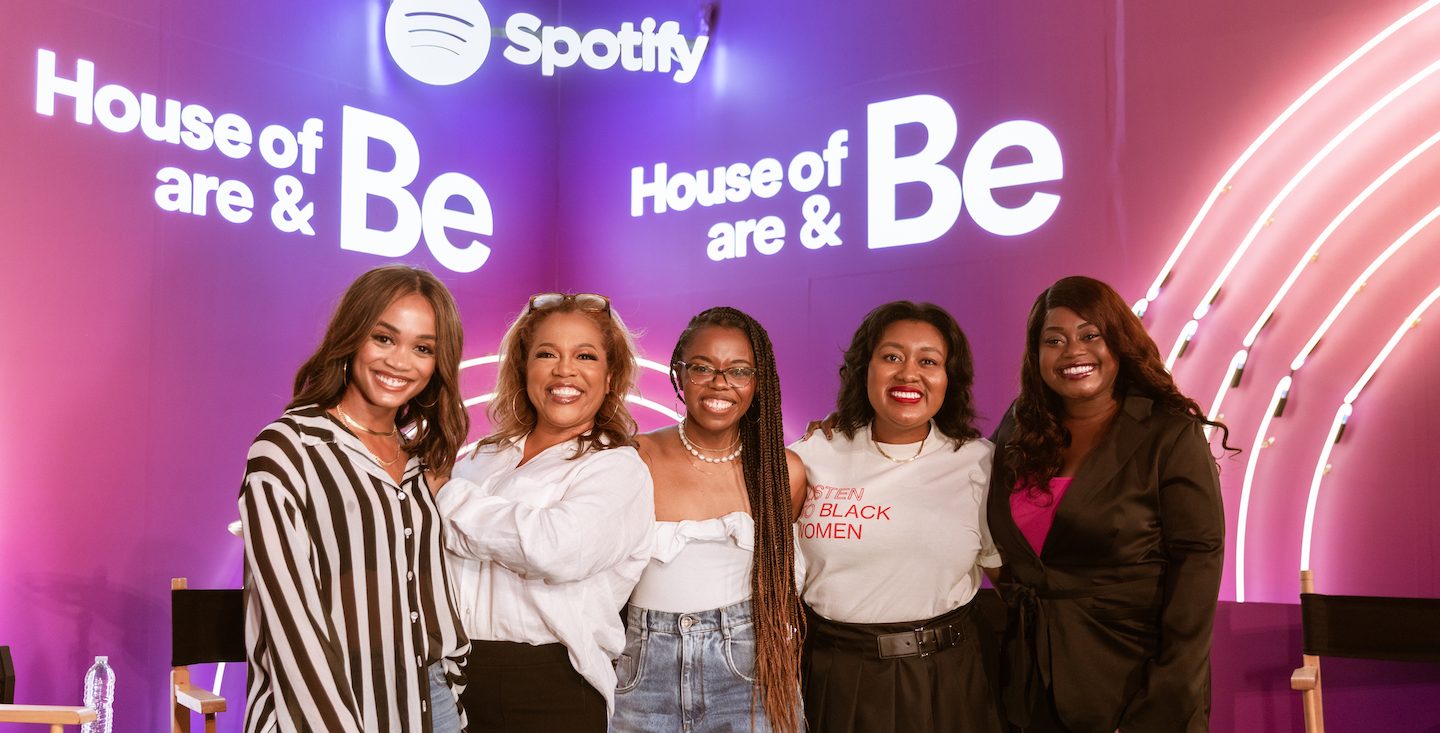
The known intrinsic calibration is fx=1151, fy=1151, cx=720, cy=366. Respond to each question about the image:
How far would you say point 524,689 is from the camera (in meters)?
2.16

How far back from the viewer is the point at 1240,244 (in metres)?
4.11

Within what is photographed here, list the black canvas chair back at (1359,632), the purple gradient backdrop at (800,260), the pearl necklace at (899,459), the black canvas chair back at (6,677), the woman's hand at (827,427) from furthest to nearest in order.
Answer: the purple gradient backdrop at (800,260) < the black canvas chair back at (6,677) < the black canvas chair back at (1359,632) < the woman's hand at (827,427) < the pearl necklace at (899,459)

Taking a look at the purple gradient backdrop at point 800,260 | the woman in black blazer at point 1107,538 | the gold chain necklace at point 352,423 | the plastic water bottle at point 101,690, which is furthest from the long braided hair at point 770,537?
the plastic water bottle at point 101,690

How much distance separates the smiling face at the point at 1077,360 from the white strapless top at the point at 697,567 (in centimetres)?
83

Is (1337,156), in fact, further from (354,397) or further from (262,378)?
(262,378)

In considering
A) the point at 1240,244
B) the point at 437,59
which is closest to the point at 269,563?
the point at 1240,244

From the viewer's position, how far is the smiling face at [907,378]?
266 centimetres

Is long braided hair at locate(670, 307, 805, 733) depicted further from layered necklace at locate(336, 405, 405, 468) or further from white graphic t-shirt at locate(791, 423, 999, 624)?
layered necklace at locate(336, 405, 405, 468)

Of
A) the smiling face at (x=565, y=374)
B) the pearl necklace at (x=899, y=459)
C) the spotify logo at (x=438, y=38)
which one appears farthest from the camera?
the spotify logo at (x=438, y=38)

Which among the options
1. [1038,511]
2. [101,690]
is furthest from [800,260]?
[101,690]

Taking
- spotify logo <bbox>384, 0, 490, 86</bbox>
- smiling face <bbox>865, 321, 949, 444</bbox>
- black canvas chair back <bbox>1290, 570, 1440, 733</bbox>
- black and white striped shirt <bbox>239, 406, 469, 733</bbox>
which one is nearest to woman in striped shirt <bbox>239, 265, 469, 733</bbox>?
black and white striped shirt <bbox>239, 406, 469, 733</bbox>

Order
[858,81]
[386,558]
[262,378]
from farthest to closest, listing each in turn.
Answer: [858,81] < [262,378] < [386,558]

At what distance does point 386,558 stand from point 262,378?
3110mm

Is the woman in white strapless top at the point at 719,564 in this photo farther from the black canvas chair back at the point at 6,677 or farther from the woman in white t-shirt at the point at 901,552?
the black canvas chair back at the point at 6,677
